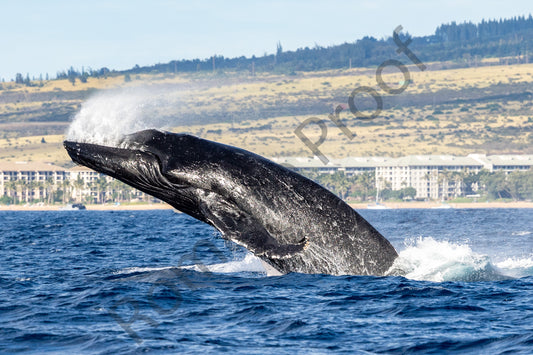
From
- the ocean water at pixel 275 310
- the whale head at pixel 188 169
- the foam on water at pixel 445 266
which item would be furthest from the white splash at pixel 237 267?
the whale head at pixel 188 169

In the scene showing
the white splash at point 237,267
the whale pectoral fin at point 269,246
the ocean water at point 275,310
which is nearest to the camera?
the ocean water at point 275,310

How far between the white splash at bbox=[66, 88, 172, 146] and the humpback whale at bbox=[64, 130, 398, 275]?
0.19 m

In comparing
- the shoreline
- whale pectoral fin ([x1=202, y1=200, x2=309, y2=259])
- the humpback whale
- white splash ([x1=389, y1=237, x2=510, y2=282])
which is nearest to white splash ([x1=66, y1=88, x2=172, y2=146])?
the humpback whale

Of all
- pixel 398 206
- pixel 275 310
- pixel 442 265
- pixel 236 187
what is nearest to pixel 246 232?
pixel 236 187

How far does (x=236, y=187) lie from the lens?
1303 cm

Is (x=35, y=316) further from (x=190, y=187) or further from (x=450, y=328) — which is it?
(x=450, y=328)

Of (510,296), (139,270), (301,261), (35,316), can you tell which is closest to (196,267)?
(139,270)

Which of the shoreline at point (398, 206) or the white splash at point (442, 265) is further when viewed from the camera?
the shoreline at point (398, 206)

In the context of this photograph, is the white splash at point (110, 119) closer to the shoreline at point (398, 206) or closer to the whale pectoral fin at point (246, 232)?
the whale pectoral fin at point (246, 232)

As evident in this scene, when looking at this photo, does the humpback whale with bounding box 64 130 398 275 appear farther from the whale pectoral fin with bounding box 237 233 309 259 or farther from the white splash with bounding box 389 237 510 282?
the white splash with bounding box 389 237 510 282

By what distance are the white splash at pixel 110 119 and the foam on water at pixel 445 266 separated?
521cm

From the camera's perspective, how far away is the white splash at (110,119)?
13297 millimetres

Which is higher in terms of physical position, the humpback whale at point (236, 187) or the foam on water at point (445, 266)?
the humpback whale at point (236, 187)

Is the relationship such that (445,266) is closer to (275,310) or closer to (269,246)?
(275,310)
